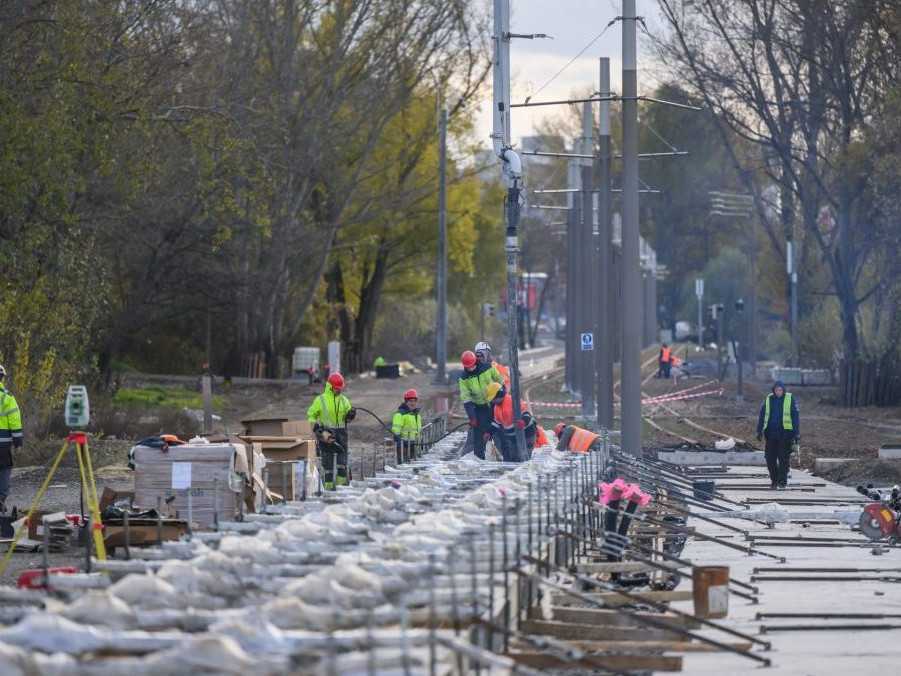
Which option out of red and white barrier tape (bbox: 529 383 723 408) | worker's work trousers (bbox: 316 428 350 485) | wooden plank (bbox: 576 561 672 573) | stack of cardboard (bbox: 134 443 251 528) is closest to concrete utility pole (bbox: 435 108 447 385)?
red and white barrier tape (bbox: 529 383 723 408)

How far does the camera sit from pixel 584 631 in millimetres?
13492

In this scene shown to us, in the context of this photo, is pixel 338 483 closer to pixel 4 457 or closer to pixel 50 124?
pixel 4 457

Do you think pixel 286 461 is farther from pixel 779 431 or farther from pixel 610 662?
pixel 610 662

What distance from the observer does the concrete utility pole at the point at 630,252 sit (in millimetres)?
29531

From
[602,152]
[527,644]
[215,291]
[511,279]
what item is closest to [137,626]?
[527,644]

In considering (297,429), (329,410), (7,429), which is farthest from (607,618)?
(297,429)

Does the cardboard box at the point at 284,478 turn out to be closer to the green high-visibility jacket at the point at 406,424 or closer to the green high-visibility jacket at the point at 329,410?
the green high-visibility jacket at the point at 329,410

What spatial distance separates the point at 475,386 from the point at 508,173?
359cm

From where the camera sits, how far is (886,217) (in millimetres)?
55594

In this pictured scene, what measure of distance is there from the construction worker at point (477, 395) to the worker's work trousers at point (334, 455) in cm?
182

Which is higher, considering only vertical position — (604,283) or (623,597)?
(604,283)

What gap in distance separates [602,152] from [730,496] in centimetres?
1112

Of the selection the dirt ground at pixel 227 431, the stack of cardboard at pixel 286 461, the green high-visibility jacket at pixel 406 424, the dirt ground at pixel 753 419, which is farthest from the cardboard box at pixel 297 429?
the dirt ground at pixel 753 419

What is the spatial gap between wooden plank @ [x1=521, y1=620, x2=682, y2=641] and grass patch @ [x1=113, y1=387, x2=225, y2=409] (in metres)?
31.5
